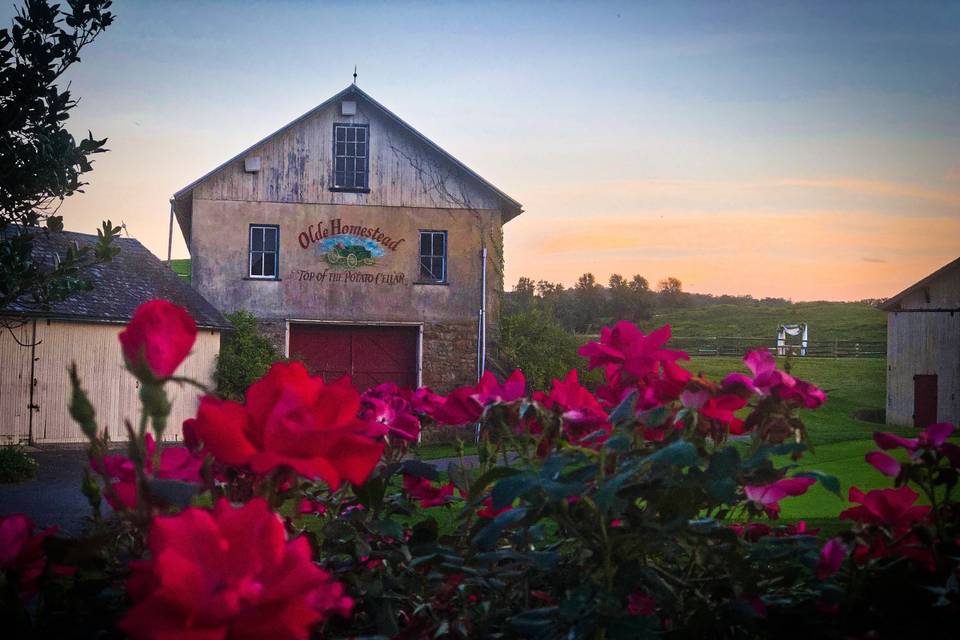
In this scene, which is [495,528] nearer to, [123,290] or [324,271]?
[324,271]

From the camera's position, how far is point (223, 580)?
0.75 metres

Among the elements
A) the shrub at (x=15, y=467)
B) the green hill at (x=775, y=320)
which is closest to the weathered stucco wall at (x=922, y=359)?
the shrub at (x=15, y=467)

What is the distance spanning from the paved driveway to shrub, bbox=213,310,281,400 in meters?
3.90

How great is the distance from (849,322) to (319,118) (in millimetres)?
54297

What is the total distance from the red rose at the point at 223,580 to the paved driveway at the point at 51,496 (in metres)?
6.15

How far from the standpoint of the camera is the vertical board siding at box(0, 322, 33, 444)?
52.3ft

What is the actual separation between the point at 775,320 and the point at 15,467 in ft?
199

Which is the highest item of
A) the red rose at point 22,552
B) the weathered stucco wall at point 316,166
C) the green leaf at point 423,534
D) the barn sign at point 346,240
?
the weathered stucco wall at point 316,166

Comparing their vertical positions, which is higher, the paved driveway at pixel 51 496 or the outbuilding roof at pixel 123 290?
the outbuilding roof at pixel 123 290

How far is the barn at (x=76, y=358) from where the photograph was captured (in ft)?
52.9

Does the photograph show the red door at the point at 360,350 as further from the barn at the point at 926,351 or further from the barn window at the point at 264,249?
the barn at the point at 926,351

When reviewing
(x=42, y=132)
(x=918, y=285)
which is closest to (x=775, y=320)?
(x=918, y=285)

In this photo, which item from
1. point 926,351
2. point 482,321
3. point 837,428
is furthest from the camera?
point 837,428

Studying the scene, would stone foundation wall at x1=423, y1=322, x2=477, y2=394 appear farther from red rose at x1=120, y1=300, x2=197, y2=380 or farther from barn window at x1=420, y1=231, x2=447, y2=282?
red rose at x1=120, y1=300, x2=197, y2=380
